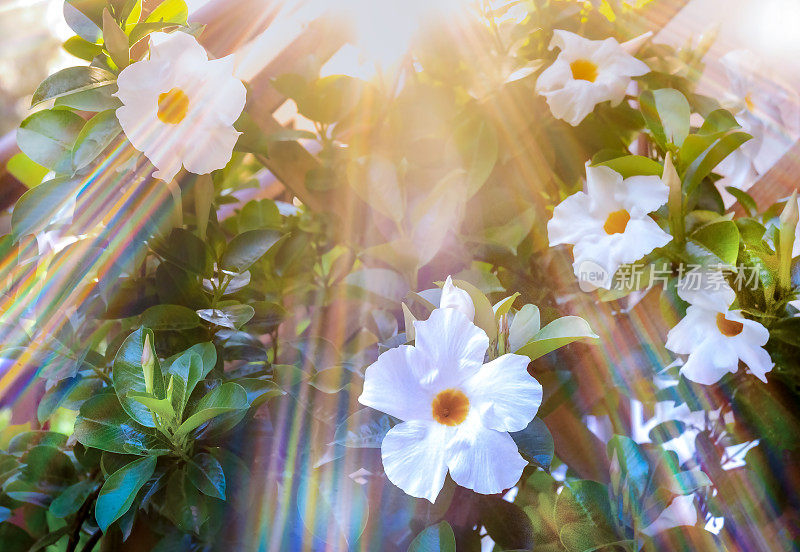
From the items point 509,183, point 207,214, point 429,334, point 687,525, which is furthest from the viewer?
point 509,183

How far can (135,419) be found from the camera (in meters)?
0.63

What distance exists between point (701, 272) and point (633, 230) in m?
0.09

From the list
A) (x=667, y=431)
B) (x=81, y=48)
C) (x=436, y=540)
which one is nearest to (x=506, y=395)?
(x=436, y=540)

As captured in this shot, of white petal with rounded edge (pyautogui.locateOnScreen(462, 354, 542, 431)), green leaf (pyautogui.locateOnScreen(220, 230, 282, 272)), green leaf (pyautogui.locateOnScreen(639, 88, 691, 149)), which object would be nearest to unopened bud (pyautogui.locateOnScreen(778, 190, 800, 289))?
green leaf (pyautogui.locateOnScreen(639, 88, 691, 149))

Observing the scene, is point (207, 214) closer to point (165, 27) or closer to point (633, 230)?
point (165, 27)

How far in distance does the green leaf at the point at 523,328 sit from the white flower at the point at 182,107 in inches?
13.3

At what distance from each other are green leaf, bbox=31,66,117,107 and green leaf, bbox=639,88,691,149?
0.63 meters

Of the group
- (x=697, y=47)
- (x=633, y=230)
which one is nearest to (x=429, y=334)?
(x=633, y=230)

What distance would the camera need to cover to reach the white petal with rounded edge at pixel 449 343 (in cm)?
53

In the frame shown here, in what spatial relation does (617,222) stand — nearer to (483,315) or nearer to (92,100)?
(483,315)

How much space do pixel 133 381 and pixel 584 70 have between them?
0.63 metres

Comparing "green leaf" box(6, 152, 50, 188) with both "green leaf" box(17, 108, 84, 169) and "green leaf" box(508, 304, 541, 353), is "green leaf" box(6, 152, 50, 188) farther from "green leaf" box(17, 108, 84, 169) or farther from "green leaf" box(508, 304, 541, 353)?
"green leaf" box(508, 304, 541, 353)

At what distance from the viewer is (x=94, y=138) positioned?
0.69 metres

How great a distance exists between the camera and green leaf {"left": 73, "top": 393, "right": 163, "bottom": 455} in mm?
629
